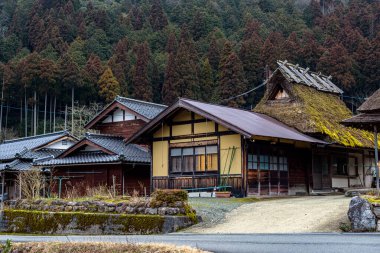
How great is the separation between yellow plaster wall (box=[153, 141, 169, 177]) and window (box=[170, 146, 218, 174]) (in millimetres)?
330

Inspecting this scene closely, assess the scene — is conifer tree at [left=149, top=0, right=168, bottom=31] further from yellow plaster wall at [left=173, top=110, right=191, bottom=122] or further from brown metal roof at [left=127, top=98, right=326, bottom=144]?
yellow plaster wall at [left=173, top=110, right=191, bottom=122]

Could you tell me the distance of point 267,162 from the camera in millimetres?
21984

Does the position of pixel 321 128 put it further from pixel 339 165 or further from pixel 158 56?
pixel 158 56

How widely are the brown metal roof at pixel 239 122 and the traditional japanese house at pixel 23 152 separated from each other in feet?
28.7

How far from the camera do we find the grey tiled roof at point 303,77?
27.4m

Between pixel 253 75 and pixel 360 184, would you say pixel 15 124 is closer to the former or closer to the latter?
pixel 253 75

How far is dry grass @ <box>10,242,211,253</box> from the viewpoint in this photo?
346 inches

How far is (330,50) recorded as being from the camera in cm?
5000

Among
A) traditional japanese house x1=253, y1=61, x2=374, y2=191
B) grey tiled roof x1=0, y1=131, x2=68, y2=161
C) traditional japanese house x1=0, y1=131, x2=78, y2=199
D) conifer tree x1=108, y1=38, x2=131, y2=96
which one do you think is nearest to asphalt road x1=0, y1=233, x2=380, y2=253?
traditional japanese house x1=253, y1=61, x2=374, y2=191

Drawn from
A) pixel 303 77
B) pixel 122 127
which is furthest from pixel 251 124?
pixel 122 127

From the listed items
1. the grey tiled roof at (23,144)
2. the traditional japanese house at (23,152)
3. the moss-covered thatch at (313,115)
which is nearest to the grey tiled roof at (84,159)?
the traditional japanese house at (23,152)

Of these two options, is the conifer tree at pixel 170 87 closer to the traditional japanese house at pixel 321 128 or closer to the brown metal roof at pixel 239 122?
the traditional japanese house at pixel 321 128

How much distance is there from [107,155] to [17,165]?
A: 263 inches

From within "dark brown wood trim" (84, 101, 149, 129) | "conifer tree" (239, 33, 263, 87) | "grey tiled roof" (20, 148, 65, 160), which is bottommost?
"grey tiled roof" (20, 148, 65, 160)
